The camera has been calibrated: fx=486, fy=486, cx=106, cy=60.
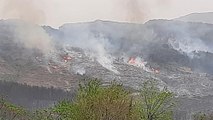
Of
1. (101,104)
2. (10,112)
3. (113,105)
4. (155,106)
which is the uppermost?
(113,105)

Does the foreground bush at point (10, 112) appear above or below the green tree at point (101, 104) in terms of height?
below

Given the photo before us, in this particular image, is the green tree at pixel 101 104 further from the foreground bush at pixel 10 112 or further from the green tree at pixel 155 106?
the foreground bush at pixel 10 112

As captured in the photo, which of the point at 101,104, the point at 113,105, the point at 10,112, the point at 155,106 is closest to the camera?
the point at 113,105

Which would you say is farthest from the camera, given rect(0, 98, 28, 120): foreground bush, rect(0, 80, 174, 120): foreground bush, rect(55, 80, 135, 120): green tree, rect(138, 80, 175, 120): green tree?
rect(0, 98, 28, 120): foreground bush

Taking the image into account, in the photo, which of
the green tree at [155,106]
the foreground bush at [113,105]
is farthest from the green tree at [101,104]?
the green tree at [155,106]

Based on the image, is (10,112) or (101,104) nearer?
(101,104)

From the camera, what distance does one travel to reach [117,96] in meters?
48.5

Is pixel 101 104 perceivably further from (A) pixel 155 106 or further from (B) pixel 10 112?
(B) pixel 10 112

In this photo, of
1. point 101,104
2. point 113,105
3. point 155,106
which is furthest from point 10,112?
point 113,105

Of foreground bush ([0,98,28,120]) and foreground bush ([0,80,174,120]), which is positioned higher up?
foreground bush ([0,80,174,120])

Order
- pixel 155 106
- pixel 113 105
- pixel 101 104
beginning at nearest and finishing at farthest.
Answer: pixel 113 105 < pixel 101 104 < pixel 155 106

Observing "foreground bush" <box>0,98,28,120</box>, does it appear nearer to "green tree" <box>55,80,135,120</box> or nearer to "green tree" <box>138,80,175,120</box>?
"green tree" <box>138,80,175,120</box>

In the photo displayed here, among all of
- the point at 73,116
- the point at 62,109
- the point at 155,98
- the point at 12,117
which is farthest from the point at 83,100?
the point at 12,117

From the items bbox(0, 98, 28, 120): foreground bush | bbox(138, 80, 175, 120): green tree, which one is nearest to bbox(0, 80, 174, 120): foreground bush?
bbox(138, 80, 175, 120): green tree
